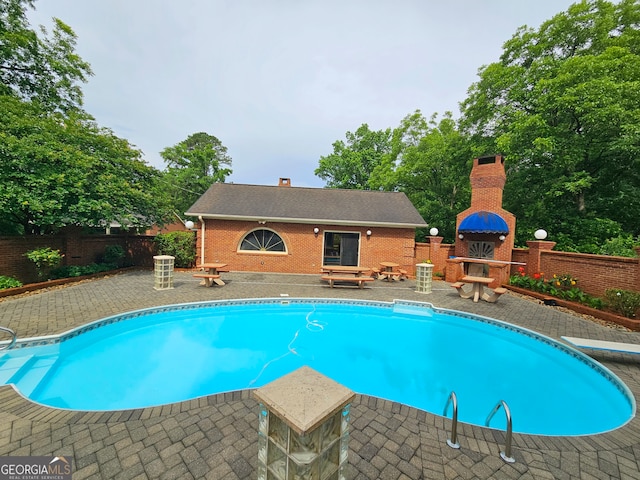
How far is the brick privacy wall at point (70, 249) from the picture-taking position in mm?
9039

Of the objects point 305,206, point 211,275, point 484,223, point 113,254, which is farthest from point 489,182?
point 113,254

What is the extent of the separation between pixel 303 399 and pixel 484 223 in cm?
1284

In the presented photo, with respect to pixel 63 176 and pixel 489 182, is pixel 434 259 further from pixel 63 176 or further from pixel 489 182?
pixel 63 176

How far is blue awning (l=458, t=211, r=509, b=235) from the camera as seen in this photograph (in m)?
11.4

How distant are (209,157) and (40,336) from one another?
2844 cm

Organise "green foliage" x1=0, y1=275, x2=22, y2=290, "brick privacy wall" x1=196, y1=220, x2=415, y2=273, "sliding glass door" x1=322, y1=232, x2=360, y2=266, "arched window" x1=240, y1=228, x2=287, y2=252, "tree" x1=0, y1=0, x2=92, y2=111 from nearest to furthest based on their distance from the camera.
Result: "green foliage" x1=0, y1=275, x2=22, y2=290 → "tree" x1=0, y1=0, x2=92, y2=111 → "brick privacy wall" x1=196, y1=220, x2=415, y2=273 → "arched window" x1=240, y1=228, x2=287, y2=252 → "sliding glass door" x1=322, y1=232, x2=360, y2=266

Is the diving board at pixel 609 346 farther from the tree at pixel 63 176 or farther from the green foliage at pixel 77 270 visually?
the green foliage at pixel 77 270

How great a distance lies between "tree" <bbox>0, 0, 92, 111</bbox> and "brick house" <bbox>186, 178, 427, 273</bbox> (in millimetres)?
11364

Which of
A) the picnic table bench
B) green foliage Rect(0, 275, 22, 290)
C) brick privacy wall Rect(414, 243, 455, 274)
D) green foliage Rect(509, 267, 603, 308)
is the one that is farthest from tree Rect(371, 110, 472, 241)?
green foliage Rect(0, 275, 22, 290)

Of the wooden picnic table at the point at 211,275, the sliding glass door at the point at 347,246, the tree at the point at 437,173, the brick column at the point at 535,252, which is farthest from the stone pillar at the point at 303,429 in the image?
the tree at the point at 437,173

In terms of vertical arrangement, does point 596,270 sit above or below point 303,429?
above

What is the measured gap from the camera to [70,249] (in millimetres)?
11141

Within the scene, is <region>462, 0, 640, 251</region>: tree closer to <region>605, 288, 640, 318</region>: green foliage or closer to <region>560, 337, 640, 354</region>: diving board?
<region>605, 288, 640, 318</region>: green foliage

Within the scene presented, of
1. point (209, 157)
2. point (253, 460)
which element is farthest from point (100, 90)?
point (253, 460)
